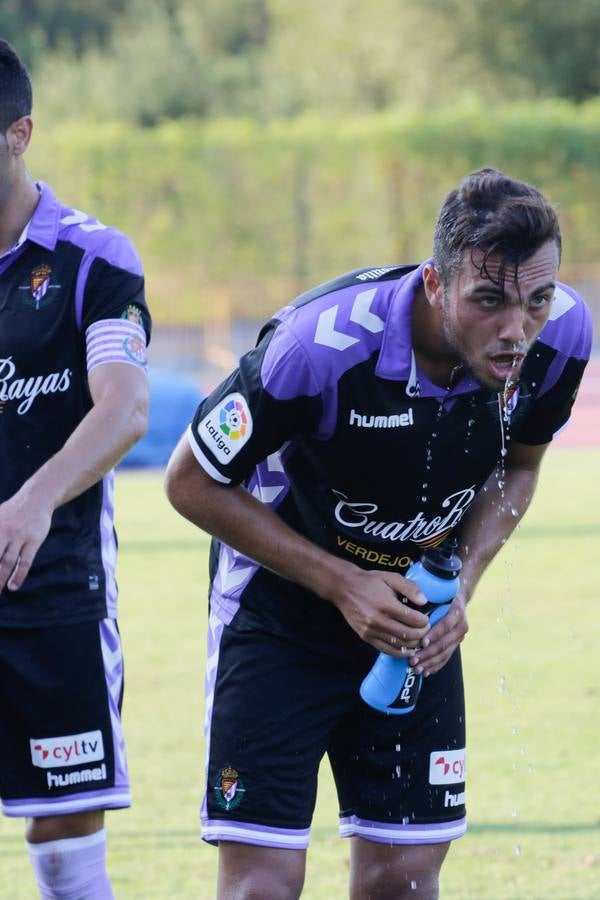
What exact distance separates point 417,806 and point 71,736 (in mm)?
919

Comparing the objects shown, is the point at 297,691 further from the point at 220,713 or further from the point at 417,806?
the point at 417,806

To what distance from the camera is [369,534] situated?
3.75 m

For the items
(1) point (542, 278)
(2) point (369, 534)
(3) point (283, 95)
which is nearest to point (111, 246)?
(2) point (369, 534)

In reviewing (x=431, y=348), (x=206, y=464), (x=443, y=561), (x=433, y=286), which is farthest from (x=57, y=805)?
(x=433, y=286)

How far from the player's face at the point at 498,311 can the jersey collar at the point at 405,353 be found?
20 cm

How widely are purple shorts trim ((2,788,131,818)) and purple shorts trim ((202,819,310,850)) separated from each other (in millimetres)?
375

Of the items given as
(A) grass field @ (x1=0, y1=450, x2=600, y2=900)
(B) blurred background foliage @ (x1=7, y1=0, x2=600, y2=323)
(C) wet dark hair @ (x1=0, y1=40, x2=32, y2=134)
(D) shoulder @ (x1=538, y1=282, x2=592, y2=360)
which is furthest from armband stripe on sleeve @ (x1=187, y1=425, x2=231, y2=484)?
(B) blurred background foliage @ (x1=7, y1=0, x2=600, y2=323)

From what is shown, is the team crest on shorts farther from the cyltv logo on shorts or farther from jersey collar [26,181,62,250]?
jersey collar [26,181,62,250]

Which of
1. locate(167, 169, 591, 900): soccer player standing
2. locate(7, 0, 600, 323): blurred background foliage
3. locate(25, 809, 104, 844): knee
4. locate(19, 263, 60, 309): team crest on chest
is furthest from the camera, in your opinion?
locate(7, 0, 600, 323): blurred background foliage

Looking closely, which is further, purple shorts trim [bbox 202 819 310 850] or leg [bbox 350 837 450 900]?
leg [bbox 350 837 450 900]

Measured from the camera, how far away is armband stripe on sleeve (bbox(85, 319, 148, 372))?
12.7 feet

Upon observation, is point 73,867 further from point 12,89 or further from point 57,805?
point 12,89

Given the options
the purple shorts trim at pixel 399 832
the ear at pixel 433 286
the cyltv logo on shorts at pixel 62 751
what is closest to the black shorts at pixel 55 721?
the cyltv logo on shorts at pixel 62 751

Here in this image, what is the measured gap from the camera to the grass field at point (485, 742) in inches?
208
